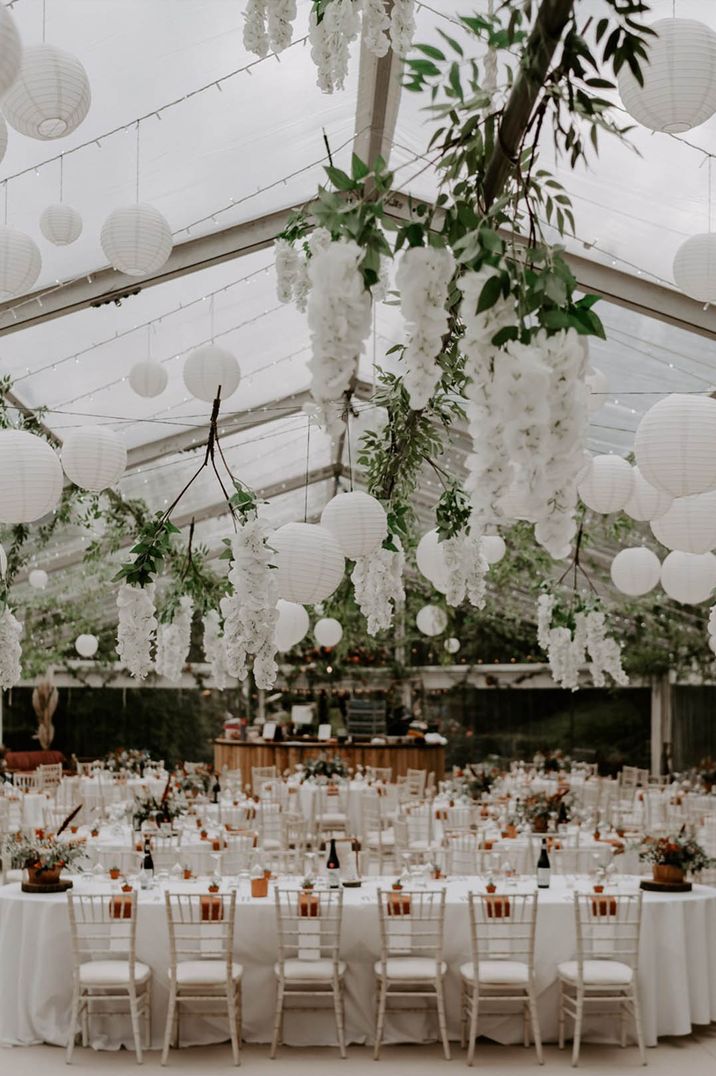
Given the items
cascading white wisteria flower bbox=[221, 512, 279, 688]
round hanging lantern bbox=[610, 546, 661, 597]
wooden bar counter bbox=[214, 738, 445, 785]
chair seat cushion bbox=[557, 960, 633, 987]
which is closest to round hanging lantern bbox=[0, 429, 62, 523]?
cascading white wisteria flower bbox=[221, 512, 279, 688]

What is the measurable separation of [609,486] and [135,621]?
8.61 feet

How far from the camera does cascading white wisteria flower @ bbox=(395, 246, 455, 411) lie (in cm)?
215

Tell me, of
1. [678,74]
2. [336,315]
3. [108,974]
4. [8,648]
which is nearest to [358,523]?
[678,74]

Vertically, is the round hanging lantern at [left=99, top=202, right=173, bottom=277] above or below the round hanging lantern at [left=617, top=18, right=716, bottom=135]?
above

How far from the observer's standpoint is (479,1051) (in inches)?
273

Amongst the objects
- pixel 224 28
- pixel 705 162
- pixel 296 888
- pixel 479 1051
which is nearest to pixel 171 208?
pixel 224 28

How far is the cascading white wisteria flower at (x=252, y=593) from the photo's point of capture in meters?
5.17

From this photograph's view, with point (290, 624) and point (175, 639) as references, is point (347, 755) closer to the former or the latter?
point (290, 624)

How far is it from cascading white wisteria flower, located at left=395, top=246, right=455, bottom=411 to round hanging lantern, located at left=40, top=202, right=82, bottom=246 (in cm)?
391

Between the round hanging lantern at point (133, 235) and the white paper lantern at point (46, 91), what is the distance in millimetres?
1303

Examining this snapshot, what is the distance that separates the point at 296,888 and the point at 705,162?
15.8ft

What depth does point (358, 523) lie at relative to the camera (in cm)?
492

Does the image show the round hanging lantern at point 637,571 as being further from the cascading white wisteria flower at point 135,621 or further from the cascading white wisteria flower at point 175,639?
the cascading white wisteria flower at point 135,621

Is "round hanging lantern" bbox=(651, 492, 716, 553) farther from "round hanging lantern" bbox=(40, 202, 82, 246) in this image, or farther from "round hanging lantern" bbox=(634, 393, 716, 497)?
"round hanging lantern" bbox=(40, 202, 82, 246)
